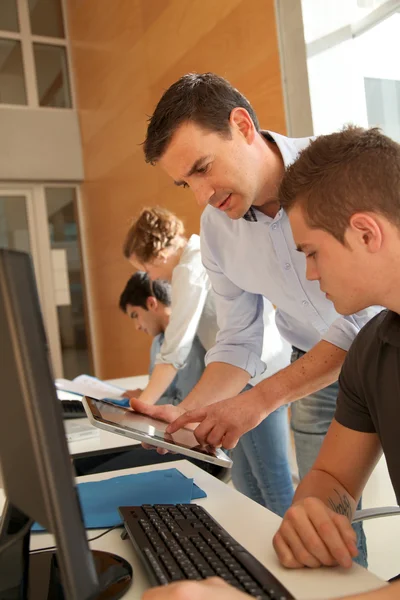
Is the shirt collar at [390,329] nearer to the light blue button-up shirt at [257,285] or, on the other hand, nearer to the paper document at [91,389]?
the light blue button-up shirt at [257,285]

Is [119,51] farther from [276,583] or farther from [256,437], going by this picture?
[276,583]

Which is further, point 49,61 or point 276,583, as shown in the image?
point 49,61

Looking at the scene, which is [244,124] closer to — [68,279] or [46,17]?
[68,279]

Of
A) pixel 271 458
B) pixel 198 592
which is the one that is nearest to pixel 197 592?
pixel 198 592

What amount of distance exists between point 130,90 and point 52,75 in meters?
2.14

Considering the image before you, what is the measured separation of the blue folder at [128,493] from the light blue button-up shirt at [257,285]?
0.55m

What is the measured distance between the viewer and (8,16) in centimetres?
679

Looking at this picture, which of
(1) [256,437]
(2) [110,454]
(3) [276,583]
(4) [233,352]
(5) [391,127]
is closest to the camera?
(3) [276,583]

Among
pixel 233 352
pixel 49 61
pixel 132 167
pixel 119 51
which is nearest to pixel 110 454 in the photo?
pixel 233 352

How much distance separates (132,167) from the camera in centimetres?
552

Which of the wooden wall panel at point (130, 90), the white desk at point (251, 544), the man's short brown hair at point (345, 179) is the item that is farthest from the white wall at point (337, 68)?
the white desk at point (251, 544)

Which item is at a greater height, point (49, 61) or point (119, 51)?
point (49, 61)

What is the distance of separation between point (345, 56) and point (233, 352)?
1.76m

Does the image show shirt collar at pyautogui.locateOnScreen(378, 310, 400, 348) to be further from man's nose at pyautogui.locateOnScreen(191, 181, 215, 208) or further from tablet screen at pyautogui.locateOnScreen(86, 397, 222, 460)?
man's nose at pyautogui.locateOnScreen(191, 181, 215, 208)
